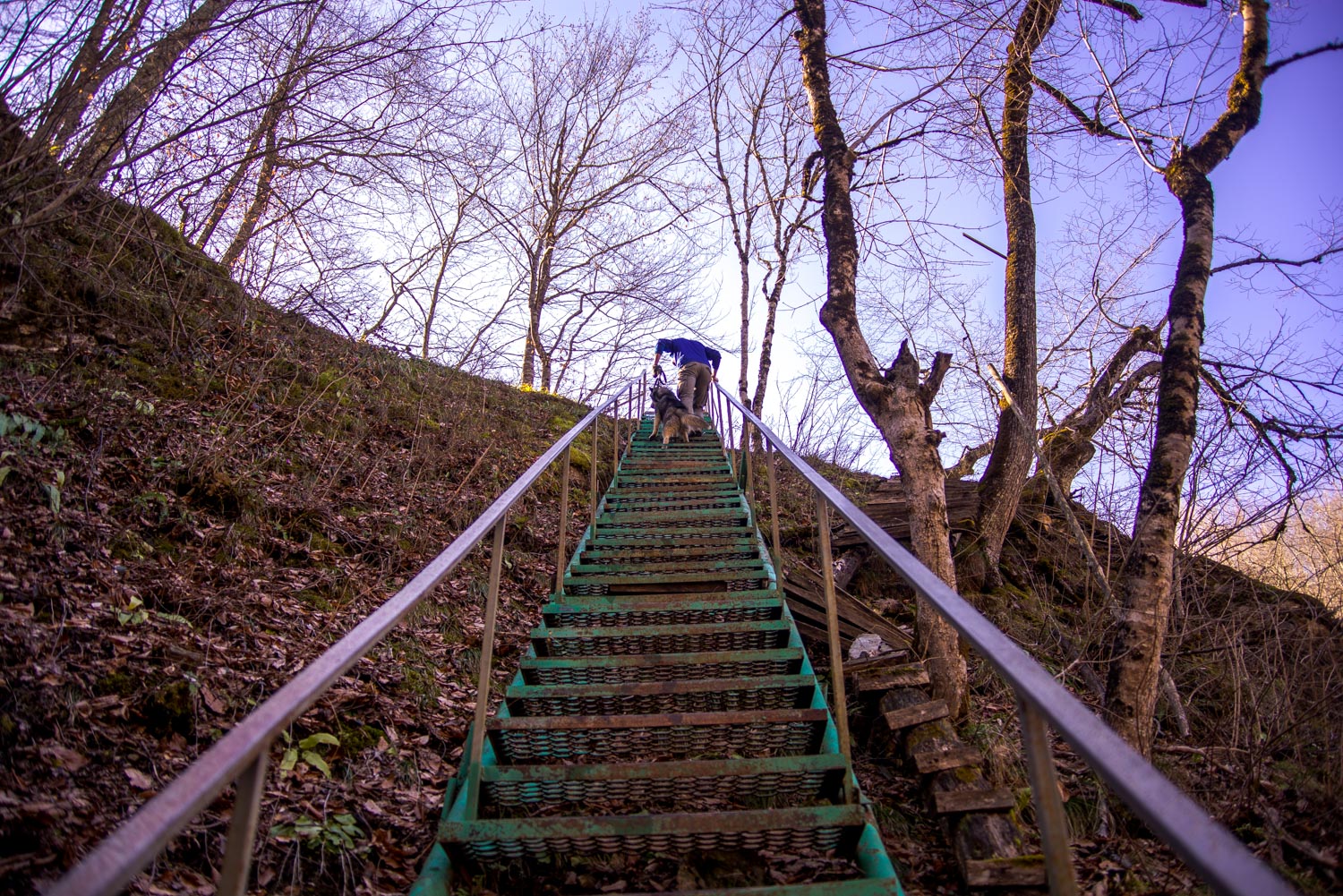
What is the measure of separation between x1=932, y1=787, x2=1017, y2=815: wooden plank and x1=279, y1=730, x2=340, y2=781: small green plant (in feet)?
8.45

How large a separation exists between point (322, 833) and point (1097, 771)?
8.36 ft

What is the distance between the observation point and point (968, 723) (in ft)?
14.3

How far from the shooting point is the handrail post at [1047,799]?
1.14 meters

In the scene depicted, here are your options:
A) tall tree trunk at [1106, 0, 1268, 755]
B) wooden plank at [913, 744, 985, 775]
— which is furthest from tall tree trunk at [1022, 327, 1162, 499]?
wooden plank at [913, 744, 985, 775]

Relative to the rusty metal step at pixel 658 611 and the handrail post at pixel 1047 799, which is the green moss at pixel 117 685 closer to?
the rusty metal step at pixel 658 611

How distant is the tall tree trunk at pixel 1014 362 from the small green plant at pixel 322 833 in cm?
598

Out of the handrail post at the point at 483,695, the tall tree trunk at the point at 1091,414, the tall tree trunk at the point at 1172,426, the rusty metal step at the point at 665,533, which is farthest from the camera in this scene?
the tall tree trunk at the point at 1091,414

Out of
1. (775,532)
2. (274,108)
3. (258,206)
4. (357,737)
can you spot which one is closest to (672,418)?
(258,206)

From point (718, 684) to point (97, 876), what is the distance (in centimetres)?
251

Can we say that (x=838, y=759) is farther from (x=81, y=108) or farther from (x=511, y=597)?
(x=81, y=108)

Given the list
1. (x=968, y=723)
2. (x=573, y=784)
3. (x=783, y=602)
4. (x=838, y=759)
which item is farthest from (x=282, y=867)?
(x=968, y=723)

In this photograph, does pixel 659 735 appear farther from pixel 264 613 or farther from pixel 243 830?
pixel 264 613

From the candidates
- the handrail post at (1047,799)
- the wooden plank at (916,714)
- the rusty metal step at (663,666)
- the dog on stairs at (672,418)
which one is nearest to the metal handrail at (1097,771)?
the handrail post at (1047,799)

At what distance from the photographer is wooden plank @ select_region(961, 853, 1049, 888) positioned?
272cm
